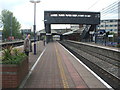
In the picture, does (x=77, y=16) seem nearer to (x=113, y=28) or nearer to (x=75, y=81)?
(x=75, y=81)

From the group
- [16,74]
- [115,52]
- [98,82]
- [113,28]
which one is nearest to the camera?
[16,74]

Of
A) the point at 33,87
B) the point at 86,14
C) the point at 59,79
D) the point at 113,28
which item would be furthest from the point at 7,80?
the point at 113,28

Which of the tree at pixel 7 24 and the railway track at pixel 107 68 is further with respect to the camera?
the tree at pixel 7 24

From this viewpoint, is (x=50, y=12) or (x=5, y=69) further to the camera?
(x=50, y=12)

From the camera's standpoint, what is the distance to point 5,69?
6.43 metres

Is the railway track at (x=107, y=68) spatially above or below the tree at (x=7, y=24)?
below

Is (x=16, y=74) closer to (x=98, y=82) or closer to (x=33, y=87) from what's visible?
(x=33, y=87)

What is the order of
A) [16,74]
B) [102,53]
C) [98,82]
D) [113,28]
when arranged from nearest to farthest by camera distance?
[16,74]
[98,82]
[102,53]
[113,28]

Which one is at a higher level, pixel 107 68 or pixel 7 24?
pixel 7 24

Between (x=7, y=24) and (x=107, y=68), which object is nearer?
(x=107, y=68)

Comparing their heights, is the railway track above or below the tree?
below

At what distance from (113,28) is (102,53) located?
96484 mm

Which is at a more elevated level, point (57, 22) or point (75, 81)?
point (57, 22)

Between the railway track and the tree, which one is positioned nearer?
the railway track
